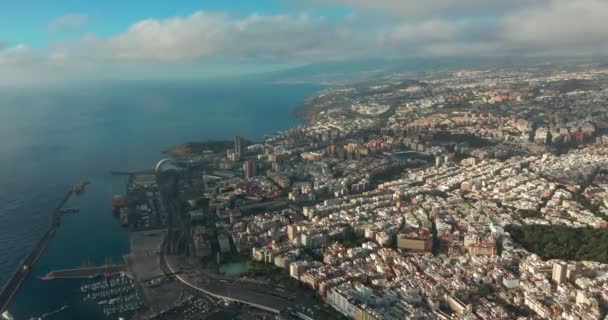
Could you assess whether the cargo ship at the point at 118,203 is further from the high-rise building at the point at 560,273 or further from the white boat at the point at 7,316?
the high-rise building at the point at 560,273

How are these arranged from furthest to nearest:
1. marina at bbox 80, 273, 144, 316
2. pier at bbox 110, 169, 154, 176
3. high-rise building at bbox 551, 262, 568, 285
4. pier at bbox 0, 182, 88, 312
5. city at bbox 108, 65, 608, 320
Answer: pier at bbox 110, 169, 154, 176 < pier at bbox 0, 182, 88, 312 < high-rise building at bbox 551, 262, 568, 285 < marina at bbox 80, 273, 144, 316 < city at bbox 108, 65, 608, 320

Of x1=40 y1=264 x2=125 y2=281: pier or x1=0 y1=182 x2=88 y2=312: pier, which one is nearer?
x1=0 y1=182 x2=88 y2=312: pier

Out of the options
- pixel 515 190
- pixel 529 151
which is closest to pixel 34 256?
pixel 515 190

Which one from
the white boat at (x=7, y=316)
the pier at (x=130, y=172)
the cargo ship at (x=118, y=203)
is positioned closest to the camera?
the white boat at (x=7, y=316)

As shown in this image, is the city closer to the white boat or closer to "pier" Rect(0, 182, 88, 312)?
"pier" Rect(0, 182, 88, 312)

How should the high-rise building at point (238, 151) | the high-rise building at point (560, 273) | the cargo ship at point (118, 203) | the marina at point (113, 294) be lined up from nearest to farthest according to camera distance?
the marina at point (113, 294) < the high-rise building at point (560, 273) < the cargo ship at point (118, 203) < the high-rise building at point (238, 151)

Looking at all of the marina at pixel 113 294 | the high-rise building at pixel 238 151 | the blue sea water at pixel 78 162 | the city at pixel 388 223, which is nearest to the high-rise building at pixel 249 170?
the city at pixel 388 223

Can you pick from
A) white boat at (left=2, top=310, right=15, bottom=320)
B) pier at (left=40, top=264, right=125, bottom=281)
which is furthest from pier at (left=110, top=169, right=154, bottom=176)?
white boat at (left=2, top=310, right=15, bottom=320)

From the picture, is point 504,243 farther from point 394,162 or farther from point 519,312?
point 394,162
